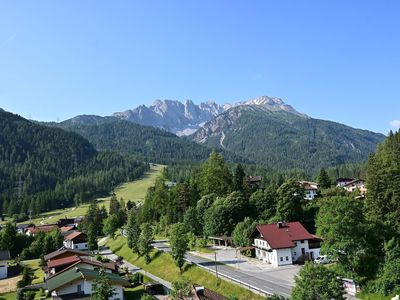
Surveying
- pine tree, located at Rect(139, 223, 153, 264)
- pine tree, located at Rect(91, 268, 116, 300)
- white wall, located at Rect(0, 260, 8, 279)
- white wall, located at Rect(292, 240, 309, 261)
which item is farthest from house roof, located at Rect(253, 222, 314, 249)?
white wall, located at Rect(0, 260, 8, 279)

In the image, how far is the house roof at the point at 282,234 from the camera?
71812 millimetres

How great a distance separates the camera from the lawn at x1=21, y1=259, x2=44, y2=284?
8119cm

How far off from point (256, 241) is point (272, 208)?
51.1 feet

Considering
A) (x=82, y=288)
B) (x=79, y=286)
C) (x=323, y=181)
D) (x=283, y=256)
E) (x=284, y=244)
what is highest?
(x=323, y=181)

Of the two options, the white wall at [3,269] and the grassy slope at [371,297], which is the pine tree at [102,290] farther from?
the white wall at [3,269]

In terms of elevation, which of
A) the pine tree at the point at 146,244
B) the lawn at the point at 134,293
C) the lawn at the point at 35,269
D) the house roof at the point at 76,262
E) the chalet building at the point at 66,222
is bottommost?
the lawn at the point at 134,293

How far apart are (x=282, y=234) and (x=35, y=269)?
59.6m

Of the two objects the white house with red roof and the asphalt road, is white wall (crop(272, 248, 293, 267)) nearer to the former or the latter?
the white house with red roof

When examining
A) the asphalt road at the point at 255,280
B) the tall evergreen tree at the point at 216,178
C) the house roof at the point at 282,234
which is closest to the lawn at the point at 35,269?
the asphalt road at the point at 255,280

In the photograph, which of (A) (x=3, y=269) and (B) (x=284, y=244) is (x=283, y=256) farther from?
(A) (x=3, y=269)

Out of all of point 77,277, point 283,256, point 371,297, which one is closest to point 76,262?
point 77,277

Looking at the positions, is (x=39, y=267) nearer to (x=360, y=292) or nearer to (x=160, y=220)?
(x=160, y=220)

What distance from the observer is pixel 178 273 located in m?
71.2

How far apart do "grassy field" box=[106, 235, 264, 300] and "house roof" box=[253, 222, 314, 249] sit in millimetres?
14288
